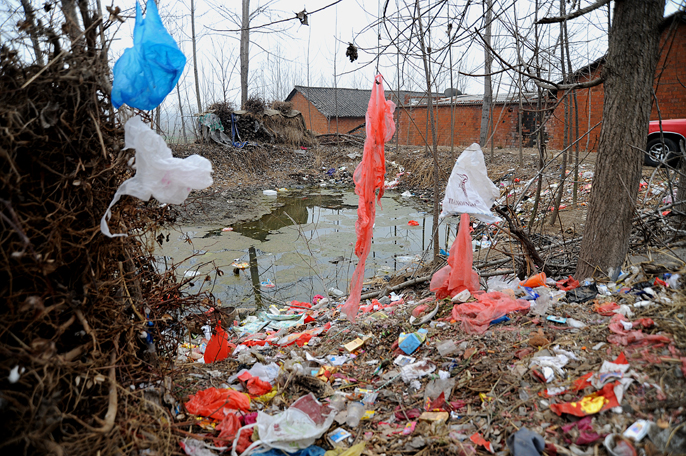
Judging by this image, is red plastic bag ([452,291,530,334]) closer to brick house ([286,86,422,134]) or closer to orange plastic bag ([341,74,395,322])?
orange plastic bag ([341,74,395,322])

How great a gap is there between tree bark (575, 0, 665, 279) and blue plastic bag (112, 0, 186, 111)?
286 centimetres

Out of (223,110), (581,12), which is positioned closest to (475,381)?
(581,12)

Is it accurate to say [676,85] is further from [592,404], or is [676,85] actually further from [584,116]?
[592,404]

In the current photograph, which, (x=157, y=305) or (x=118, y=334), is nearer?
(x=118, y=334)

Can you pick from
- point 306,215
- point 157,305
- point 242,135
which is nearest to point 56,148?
point 157,305

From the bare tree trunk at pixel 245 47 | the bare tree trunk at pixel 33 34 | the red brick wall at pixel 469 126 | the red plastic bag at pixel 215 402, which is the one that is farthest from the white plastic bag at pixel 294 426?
the bare tree trunk at pixel 245 47

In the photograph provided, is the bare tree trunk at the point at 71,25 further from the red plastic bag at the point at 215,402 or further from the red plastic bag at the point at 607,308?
the red plastic bag at the point at 607,308

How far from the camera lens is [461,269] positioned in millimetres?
3389

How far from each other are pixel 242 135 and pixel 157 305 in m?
15.4

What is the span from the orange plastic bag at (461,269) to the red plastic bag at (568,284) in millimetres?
646

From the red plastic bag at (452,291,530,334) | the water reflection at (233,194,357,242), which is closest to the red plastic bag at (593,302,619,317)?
the red plastic bag at (452,291,530,334)

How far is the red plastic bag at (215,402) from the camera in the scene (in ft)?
7.27

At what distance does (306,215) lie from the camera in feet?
33.6

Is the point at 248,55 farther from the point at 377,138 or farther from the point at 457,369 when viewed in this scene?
the point at 457,369
